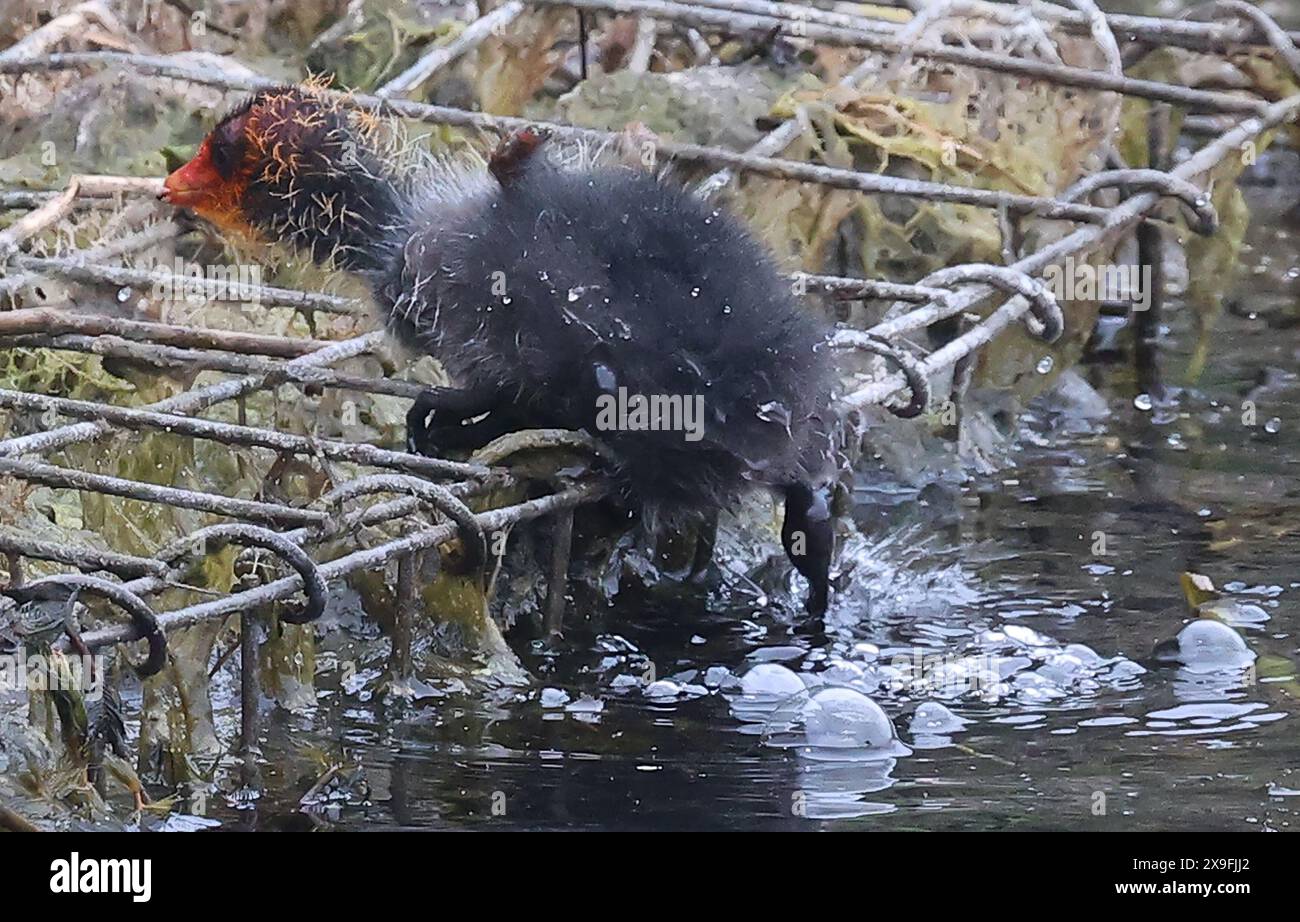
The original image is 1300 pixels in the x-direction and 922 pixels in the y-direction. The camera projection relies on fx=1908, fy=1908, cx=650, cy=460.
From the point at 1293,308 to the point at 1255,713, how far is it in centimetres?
415

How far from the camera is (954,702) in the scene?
375 cm

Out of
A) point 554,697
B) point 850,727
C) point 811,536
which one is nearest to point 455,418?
point 554,697

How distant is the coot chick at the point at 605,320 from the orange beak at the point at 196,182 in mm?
22

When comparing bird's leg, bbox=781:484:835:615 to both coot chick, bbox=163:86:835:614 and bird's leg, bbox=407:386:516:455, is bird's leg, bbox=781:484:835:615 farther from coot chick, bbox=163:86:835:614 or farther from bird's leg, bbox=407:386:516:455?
bird's leg, bbox=407:386:516:455

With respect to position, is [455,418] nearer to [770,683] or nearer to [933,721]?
[770,683]

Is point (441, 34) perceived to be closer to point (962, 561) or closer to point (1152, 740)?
point (962, 561)

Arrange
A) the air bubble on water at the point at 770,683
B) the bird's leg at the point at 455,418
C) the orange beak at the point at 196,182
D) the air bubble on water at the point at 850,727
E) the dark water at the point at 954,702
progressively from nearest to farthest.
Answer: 1. the dark water at the point at 954,702
2. the air bubble on water at the point at 850,727
3. the air bubble on water at the point at 770,683
4. the bird's leg at the point at 455,418
5. the orange beak at the point at 196,182

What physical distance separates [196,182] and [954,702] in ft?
6.72

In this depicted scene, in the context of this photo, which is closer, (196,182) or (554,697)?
(554,697)

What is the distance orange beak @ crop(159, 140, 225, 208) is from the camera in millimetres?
4309

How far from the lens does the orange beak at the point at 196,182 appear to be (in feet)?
14.1

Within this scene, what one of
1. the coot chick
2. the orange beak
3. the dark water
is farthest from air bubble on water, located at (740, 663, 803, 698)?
the orange beak

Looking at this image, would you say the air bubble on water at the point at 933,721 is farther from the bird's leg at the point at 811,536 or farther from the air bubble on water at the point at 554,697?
the air bubble on water at the point at 554,697

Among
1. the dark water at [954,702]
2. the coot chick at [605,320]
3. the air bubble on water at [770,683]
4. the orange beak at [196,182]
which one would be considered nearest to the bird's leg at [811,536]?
the coot chick at [605,320]
